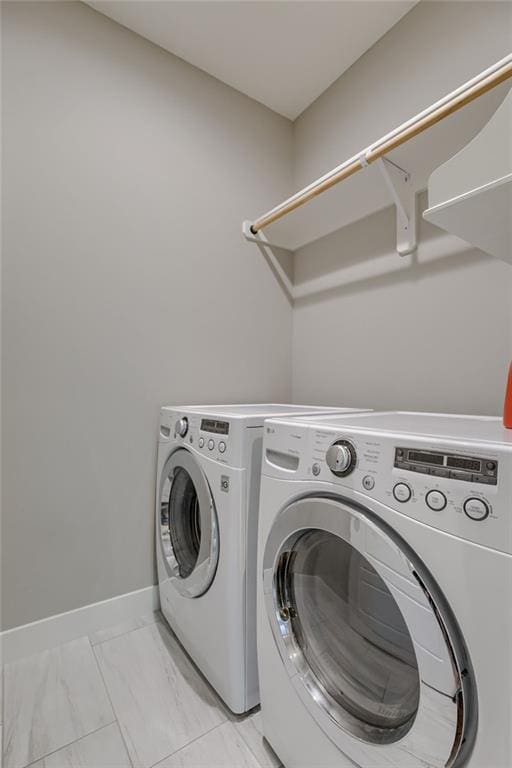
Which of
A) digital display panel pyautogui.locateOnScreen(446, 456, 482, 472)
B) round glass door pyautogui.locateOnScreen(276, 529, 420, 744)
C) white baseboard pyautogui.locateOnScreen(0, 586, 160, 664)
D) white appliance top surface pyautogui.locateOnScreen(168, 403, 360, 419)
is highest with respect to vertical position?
white appliance top surface pyautogui.locateOnScreen(168, 403, 360, 419)

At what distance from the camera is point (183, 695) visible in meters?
1.16

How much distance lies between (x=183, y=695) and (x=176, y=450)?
0.78 metres

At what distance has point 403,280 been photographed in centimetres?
153

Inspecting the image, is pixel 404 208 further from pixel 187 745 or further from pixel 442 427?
pixel 187 745

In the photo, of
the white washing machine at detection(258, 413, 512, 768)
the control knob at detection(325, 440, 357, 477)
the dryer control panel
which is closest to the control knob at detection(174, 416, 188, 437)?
the white washing machine at detection(258, 413, 512, 768)

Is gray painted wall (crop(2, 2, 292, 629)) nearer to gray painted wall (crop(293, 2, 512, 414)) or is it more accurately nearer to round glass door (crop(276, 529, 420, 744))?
gray painted wall (crop(293, 2, 512, 414))

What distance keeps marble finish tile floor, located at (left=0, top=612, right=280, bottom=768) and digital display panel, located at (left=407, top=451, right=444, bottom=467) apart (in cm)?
95

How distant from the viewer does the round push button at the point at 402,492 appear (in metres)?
0.62

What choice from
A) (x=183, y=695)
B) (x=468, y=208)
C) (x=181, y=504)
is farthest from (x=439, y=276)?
(x=183, y=695)

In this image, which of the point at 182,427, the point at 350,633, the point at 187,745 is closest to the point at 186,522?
the point at 182,427

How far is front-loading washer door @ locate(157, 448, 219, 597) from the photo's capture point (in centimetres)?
115

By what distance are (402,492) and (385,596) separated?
0.83 ft

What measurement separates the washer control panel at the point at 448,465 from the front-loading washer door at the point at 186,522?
673 mm

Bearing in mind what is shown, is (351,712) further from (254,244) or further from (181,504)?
(254,244)
